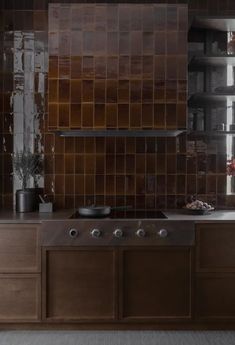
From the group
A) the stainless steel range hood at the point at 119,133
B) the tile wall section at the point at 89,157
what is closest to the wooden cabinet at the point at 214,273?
the tile wall section at the point at 89,157

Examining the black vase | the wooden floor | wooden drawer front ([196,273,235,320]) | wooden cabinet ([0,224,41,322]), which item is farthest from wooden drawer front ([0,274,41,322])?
wooden drawer front ([196,273,235,320])

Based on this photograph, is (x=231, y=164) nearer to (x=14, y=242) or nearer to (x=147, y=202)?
(x=147, y=202)

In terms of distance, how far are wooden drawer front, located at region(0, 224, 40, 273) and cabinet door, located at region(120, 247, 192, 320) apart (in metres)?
0.59

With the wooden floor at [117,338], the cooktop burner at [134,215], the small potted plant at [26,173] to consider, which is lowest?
the wooden floor at [117,338]

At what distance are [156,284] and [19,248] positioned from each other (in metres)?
0.93

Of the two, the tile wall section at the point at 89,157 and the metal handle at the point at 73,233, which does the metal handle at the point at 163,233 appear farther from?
the tile wall section at the point at 89,157

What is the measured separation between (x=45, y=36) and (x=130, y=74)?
860mm

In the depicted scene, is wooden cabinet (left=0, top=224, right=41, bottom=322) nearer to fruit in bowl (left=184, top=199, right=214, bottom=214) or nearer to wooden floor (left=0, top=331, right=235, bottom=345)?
wooden floor (left=0, top=331, right=235, bottom=345)

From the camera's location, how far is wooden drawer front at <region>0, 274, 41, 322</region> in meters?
2.54

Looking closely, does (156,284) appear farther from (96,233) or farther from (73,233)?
(73,233)

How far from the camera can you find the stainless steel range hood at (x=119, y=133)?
2844 mm

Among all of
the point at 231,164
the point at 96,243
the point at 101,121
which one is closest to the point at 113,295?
the point at 96,243

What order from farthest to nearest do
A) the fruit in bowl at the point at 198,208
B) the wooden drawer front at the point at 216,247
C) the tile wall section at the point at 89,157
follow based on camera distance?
the tile wall section at the point at 89,157 < the fruit in bowl at the point at 198,208 < the wooden drawer front at the point at 216,247

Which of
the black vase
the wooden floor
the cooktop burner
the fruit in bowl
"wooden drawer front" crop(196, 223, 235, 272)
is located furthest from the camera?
the black vase
